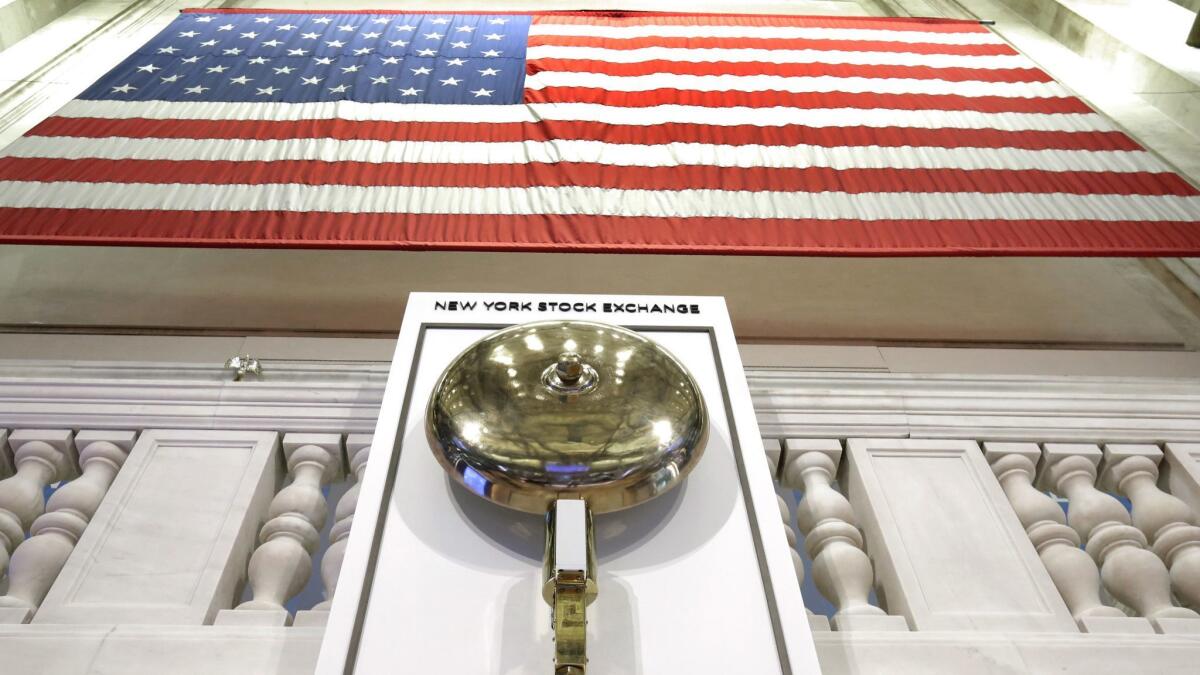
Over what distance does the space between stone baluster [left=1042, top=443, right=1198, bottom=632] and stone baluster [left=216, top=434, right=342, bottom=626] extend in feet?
4.57

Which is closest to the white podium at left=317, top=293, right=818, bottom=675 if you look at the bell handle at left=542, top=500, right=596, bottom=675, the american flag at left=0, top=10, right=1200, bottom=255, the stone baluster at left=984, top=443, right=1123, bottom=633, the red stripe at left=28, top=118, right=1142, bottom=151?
the bell handle at left=542, top=500, right=596, bottom=675

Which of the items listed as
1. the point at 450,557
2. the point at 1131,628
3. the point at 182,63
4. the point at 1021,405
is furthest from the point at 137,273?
the point at 1131,628

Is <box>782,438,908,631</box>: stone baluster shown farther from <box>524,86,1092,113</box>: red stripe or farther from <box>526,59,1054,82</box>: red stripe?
<box>526,59,1054,82</box>: red stripe

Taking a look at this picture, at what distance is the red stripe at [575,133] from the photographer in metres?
Answer: 2.79

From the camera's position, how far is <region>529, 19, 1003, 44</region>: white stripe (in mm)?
3654

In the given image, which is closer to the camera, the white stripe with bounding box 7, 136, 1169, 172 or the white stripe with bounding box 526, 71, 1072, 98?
Answer: the white stripe with bounding box 7, 136, 1169, 172

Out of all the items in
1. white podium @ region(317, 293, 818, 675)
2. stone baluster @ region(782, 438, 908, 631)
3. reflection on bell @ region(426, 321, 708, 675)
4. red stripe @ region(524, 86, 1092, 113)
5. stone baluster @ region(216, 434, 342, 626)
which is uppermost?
red stripe @ region(524, 86, 1092, 113)

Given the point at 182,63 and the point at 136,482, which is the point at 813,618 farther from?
the point at 182,63

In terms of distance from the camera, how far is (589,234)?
7.80 feet

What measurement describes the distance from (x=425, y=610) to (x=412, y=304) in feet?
2.38

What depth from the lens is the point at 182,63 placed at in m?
3.32

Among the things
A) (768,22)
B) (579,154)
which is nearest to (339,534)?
(579,154)

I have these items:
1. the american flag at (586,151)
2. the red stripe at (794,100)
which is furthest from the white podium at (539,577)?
the red stripe at (794,100)

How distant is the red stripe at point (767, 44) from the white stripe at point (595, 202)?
1198mm
